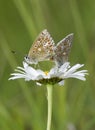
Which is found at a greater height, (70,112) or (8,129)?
(70,112)

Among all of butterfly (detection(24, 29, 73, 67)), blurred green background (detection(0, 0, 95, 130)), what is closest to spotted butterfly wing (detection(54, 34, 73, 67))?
butterfly (detection(24, 29, 73, 67))

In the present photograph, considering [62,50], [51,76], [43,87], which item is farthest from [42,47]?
[43,87]

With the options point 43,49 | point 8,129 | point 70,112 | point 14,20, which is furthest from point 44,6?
point 43,49

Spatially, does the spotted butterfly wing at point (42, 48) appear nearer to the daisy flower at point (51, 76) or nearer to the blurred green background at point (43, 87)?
the daisy flower at point (51, 76)

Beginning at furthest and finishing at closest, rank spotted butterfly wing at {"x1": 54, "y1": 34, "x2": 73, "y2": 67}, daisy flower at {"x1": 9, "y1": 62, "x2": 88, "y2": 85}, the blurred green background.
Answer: the blurred green background < spotted butterfly wing at {"x1": 54, "y1": 34, "x2": 73, "y2": 67} < daisy flower at {"x1": 9, "y1": 62, "x2": 88, "y2": 85}

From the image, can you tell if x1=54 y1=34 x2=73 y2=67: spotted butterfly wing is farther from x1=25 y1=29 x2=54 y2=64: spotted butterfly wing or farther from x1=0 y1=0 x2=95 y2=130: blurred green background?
x1=0 y1=0 x2=95 y2=130: blurred green background

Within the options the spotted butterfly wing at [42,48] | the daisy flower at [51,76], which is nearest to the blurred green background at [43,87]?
the spotted butterfly wing at [42,48]

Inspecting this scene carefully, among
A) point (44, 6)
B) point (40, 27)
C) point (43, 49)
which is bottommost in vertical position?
point (43, 49)
